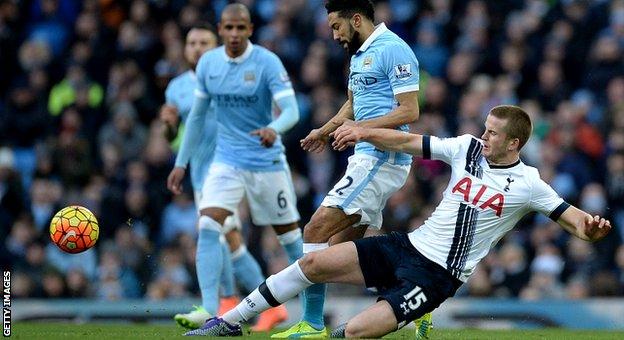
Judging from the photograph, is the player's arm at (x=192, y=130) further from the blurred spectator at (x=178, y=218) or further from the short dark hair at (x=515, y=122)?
the blurred spectator at (x=178, y=218)

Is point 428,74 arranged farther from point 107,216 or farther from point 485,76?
point 107,216

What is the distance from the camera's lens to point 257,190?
37.5ft

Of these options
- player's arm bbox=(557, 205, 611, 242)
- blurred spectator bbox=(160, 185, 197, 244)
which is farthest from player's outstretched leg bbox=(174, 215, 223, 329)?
blurred spectator bbox=(160, 185, 197, 244)

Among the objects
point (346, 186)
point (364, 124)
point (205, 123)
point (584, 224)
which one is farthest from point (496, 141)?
point (205, 123)

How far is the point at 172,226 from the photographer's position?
16.1m

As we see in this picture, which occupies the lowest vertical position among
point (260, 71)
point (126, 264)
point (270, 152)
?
point (126, 264)

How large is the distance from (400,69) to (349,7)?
61 centimetres

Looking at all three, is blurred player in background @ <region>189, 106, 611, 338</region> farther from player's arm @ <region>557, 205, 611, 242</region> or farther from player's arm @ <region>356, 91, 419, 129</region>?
player's arm @ <region>356, 91, 419, 129</region>

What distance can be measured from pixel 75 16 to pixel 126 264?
201 inches

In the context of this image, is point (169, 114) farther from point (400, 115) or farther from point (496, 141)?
point (496, 141)

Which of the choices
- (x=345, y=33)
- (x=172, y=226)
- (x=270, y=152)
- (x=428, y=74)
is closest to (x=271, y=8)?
(x=428, y=74)

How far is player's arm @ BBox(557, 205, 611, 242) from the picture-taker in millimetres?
8578

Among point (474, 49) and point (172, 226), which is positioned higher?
point (474, 49)

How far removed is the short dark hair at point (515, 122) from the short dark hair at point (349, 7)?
1.33 metres
